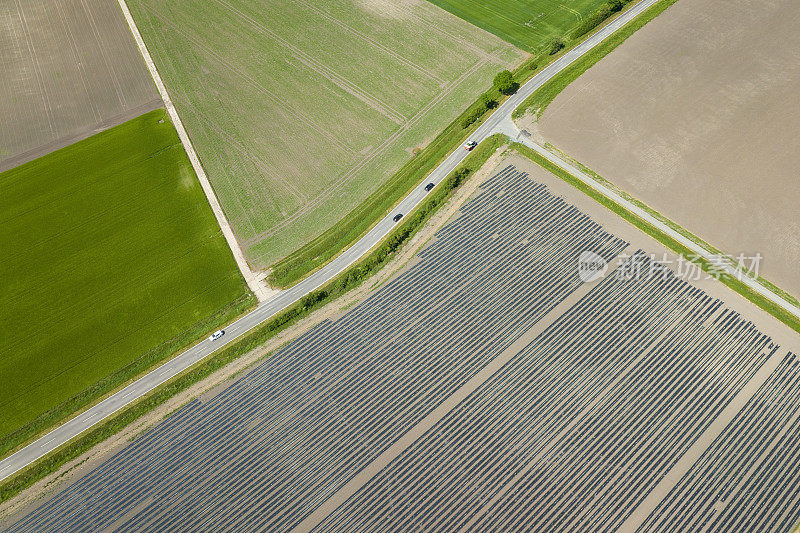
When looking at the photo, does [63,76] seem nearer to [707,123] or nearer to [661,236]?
[661,236]

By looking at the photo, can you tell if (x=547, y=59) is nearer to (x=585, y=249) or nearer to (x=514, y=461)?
(x=585, y=249)

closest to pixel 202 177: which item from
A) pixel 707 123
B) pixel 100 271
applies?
pixel 100 271

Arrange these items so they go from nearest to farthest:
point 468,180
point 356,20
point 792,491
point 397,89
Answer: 1. point 792,491
2. point 468,180
3. point 397,89
4. point 356,20

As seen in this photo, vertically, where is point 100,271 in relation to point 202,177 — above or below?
below

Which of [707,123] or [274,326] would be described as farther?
[707,123]

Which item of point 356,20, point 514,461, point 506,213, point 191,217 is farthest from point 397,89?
point 514,461

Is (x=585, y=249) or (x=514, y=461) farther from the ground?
(x=585, y=249)

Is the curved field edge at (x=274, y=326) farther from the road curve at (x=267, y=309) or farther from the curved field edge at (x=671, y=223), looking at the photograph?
the curved field edge at (x=671, y=223)

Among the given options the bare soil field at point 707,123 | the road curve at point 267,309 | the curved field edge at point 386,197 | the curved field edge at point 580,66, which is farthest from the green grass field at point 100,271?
the bare soil field at point 707,123
